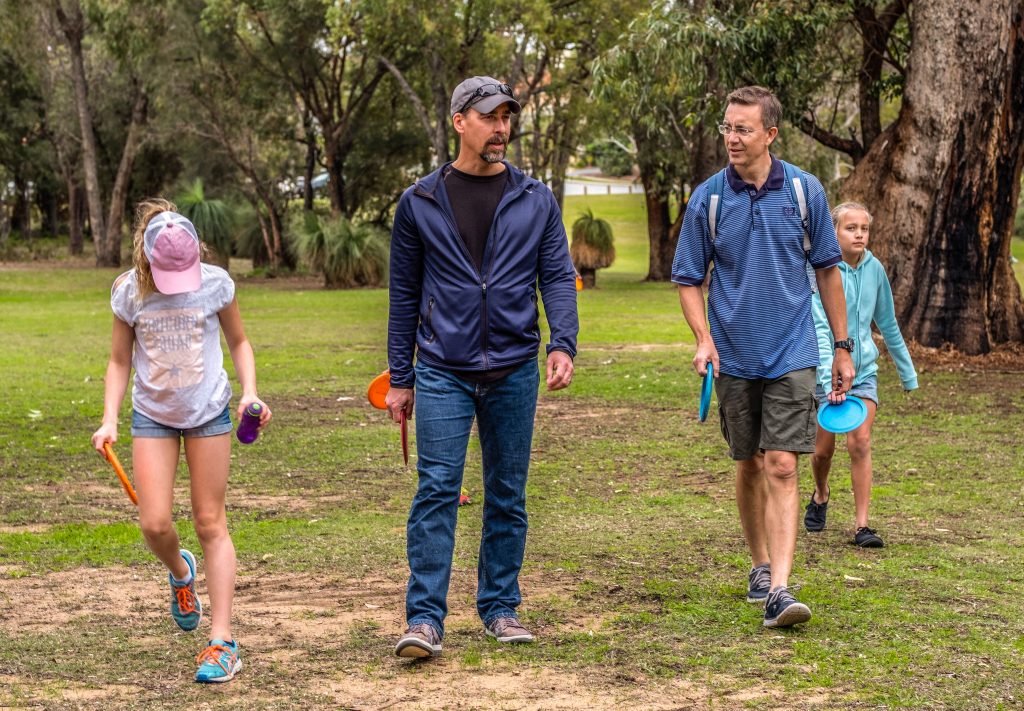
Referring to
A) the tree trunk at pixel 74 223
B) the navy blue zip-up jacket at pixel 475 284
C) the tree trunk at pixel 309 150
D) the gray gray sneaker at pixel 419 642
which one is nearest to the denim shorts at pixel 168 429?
the navy blue zip-up jacket at pixel 475 284

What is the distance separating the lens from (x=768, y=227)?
5711mm

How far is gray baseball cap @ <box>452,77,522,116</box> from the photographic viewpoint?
5.20 meters

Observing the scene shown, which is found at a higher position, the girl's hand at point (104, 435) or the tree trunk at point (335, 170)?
the tree trunk at point (335, 170)

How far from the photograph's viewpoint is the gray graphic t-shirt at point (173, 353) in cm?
495

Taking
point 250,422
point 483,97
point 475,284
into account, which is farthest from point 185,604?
point 483,97

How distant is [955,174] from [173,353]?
12165 mm

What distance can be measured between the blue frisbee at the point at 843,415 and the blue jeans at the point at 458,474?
1929 mm

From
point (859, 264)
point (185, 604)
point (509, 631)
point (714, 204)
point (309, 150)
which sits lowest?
point (509, 631)

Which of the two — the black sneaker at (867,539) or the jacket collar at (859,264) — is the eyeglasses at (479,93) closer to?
the jacket collar at (859,264)

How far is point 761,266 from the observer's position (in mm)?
5707

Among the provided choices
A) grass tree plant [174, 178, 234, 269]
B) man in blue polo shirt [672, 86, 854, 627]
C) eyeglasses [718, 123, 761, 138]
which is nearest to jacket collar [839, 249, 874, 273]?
man in blue polo shirt [672, 86, 854, 627]

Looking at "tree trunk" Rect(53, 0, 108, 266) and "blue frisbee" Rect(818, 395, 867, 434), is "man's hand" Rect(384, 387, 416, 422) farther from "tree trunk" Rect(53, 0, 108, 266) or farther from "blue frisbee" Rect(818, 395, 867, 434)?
"tree trunk" Rect(53, 0, 108, 266)

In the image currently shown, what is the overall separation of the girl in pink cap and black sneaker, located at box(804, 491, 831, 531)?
353cm

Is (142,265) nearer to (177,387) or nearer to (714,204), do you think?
(177,387)
